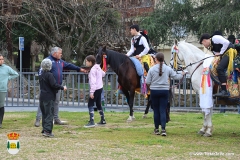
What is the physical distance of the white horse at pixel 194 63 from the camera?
11.4 metres

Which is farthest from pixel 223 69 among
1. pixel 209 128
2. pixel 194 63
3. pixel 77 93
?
pixel 77 93

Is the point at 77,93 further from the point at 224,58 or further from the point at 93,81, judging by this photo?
the point at 224,58

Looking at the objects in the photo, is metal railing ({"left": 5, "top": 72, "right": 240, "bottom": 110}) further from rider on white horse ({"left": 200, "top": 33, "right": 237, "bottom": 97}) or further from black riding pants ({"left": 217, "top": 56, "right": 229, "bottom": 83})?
black riding pants ({"left": 217, "top": 56, "right": 229, "bottom": 83})

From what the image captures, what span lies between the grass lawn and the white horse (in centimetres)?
30

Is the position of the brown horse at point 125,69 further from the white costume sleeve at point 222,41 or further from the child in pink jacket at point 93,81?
the white costume sleeve at point 222,41

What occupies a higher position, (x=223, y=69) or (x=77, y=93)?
(x=223, y=69)

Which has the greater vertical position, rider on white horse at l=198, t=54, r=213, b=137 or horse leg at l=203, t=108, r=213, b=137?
rider on white horse at l=198, t=54, r=213, b=137

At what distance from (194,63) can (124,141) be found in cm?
291

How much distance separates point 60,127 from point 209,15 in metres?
14.9

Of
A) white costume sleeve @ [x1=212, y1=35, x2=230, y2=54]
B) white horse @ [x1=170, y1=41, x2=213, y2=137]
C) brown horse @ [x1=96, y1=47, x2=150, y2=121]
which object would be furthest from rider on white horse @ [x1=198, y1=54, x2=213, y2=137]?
brown horse @ [x1=96, y1=47, x2=150, y2=121]

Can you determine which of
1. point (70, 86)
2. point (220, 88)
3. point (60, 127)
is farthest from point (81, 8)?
point (220, 88)

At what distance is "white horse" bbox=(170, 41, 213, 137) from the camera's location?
37.5 ft

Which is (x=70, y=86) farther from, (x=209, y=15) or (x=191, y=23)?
(x=191, y=23)

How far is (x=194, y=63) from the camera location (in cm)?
1198
